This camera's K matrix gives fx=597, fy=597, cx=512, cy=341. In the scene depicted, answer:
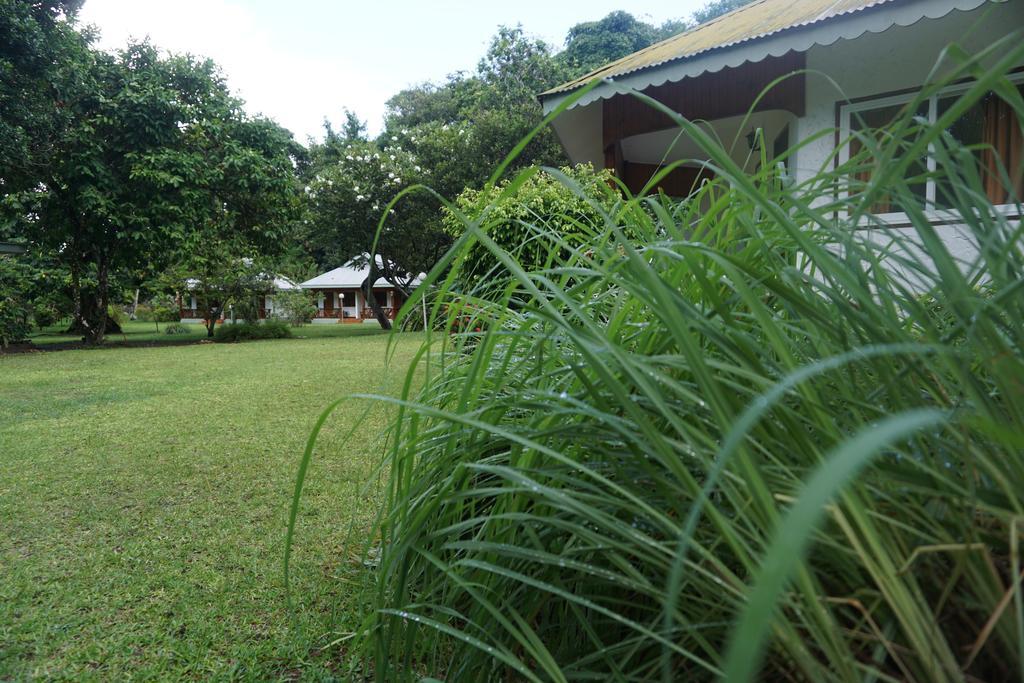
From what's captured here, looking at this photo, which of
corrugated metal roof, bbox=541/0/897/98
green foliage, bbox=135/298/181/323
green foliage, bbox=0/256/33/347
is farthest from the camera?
green foliage, bbox=135/298/181/323

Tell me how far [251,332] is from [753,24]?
18748 millimetres

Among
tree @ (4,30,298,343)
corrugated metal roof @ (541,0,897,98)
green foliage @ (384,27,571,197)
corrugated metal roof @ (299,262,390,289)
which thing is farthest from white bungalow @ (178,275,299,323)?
corrugated metal roof @ (541,0,897,98)

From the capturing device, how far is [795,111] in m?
5.84

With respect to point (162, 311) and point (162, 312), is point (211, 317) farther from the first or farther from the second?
point (162, 312)

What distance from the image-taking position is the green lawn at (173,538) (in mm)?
1791

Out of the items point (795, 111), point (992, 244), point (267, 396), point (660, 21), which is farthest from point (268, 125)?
point (660, 21)

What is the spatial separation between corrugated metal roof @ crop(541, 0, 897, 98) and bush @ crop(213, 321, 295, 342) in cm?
1673

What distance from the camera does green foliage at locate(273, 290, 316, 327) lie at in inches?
958

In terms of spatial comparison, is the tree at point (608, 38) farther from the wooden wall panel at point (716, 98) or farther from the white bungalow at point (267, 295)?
the wooden wall panel at point (716, 98)

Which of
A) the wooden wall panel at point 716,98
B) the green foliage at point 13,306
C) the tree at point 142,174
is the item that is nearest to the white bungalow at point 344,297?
the tree at point 142,174

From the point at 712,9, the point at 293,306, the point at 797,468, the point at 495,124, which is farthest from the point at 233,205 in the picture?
the point at 712,9

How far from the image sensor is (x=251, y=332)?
20.4 m

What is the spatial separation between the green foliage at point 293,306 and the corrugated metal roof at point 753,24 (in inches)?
803

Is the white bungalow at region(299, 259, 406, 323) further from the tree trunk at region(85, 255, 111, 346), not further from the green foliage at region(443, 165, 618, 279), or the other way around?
the green foliage at region(443, 165, 618, 279)
